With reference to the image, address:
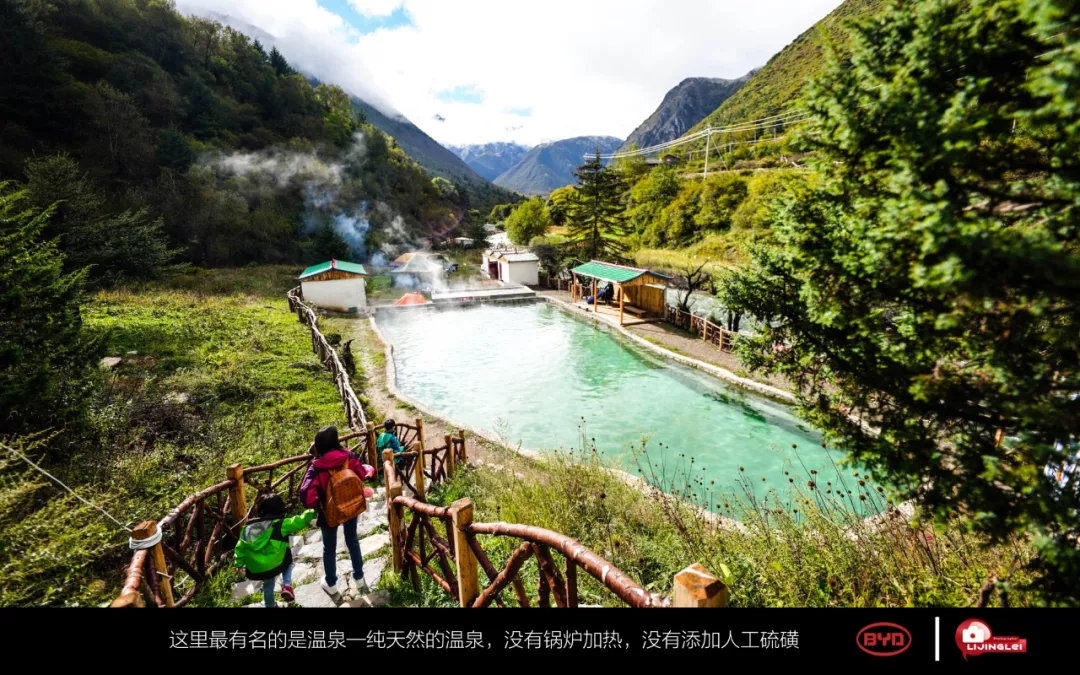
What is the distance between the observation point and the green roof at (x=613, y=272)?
20.9 meters

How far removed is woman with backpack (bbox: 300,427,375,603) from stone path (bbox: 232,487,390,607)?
0.43ft

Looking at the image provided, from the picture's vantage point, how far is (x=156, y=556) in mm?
3607

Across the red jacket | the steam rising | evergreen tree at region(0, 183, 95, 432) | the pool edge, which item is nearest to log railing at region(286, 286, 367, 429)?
evergreen tree at region(0, 183, 95, 432)

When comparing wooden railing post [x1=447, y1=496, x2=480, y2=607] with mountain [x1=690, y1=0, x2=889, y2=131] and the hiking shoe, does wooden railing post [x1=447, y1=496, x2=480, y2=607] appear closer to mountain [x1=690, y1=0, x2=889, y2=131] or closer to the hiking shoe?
the hiking shoe

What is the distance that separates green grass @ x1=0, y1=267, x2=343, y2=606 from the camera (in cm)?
416

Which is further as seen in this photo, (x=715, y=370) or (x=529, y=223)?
(x=529, y=223)

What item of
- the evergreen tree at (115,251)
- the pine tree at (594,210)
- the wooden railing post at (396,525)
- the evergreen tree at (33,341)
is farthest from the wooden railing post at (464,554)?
the pine tree at (594,210)

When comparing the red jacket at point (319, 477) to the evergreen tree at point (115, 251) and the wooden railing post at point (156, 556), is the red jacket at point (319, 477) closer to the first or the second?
the wooden railing post at point (156, 556)

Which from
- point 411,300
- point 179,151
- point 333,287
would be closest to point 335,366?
point 333,287

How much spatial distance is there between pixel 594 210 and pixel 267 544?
3105cm

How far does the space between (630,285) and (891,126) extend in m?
21.6

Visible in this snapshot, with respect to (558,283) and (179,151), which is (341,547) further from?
(179,151)

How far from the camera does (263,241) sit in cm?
3572
